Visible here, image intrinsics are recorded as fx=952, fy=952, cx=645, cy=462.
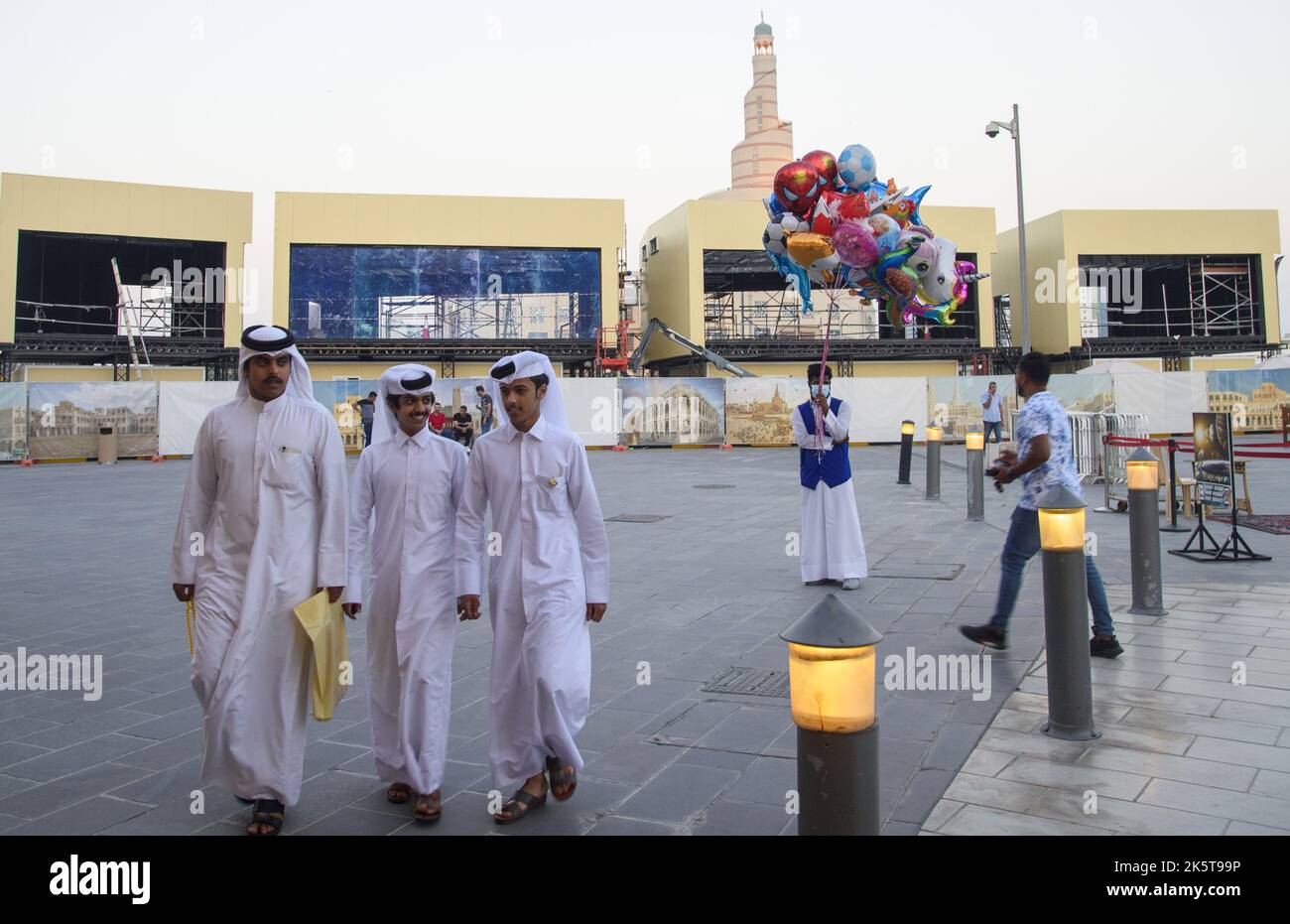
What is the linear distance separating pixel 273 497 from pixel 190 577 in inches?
17.6

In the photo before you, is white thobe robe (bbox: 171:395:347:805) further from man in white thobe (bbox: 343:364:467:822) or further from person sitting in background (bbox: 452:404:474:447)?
person sitting in background (bbox: 452:404:474:447)

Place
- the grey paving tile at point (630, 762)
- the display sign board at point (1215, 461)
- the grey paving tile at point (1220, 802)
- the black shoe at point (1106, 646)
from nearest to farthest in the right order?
the grey paving tile at point (1220, 802), the grey paving tile at point (630, 762), the black shoe at point (1106, 646), the display sign board at point (1215, 461)

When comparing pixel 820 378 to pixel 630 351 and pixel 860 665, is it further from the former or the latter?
pixel 630 351

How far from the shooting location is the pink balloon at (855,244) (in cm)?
721

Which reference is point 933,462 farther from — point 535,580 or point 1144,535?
point 535,580

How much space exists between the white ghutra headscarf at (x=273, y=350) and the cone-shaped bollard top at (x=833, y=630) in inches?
83.8

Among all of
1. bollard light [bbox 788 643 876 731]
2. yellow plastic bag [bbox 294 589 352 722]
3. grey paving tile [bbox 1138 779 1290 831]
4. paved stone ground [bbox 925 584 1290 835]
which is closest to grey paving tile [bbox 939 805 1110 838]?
paved stone ground [bbox 925 584 1290 835]

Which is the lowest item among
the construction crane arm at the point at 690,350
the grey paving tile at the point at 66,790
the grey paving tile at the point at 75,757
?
the grey paving tile at the point at 66,790

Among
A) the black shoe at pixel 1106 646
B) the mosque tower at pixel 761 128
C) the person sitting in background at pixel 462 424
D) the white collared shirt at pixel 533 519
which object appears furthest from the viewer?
the mosque tower at pixel 761 128

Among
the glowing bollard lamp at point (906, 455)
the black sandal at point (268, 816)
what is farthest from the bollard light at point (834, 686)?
the glowing bollard lamp at point (906, 455)

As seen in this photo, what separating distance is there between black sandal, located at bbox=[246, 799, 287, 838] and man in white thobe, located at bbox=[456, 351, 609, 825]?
763mm

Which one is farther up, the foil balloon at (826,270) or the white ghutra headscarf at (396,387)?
the foil balloon at (826,270)

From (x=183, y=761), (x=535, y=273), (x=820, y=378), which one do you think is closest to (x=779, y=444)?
(x=535, y=273)

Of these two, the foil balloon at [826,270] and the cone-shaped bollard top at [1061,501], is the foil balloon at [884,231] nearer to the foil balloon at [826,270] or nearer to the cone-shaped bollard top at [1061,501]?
the foil balloon at [826,270]
